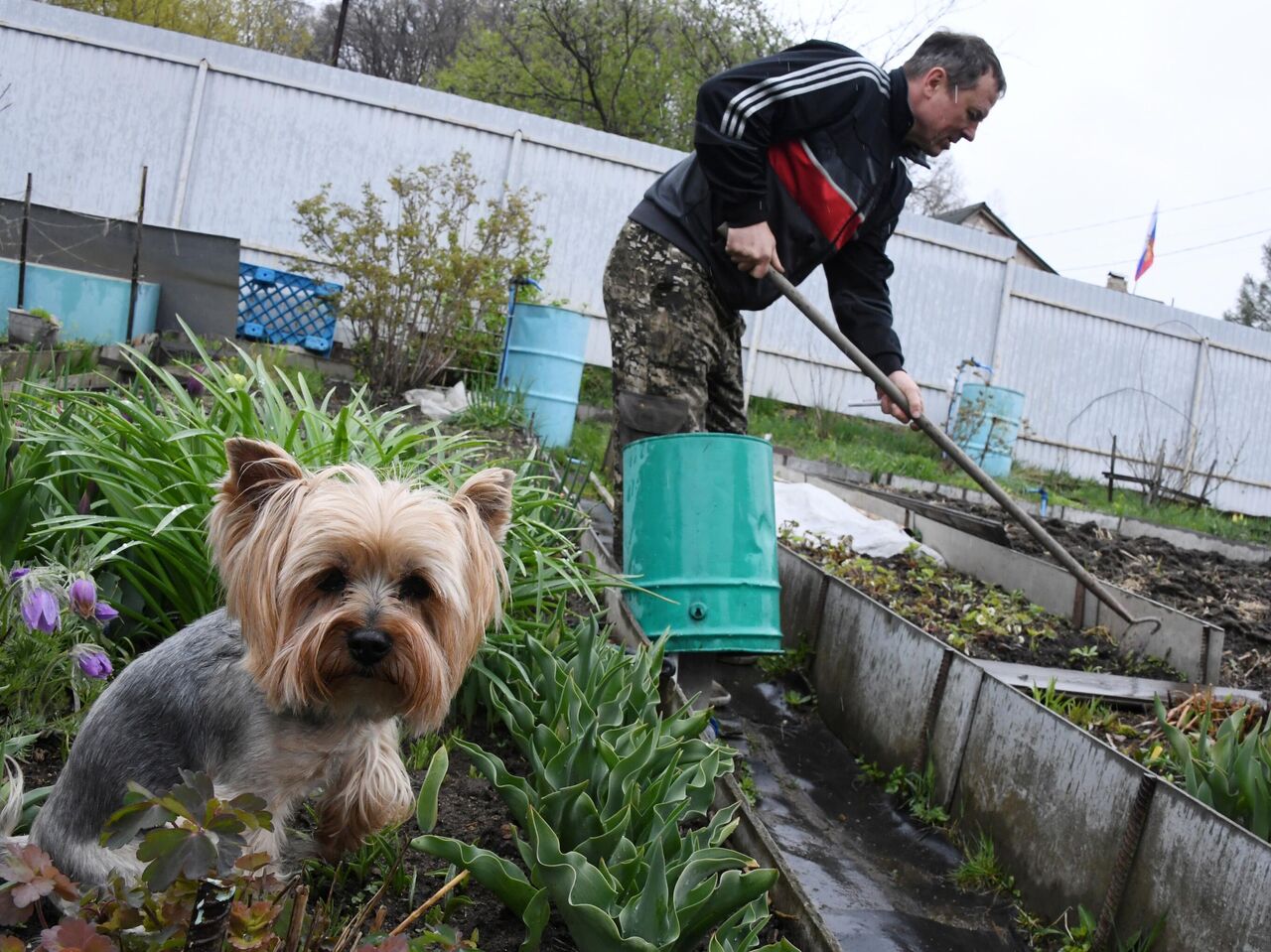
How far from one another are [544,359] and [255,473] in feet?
20.8

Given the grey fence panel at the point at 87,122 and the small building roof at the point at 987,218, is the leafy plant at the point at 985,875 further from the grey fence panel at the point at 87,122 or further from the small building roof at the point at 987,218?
the small building roof at the point at 987,218

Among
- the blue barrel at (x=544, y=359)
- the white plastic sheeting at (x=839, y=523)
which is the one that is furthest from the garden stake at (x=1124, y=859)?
the blue barrel at (x=544, y=359)

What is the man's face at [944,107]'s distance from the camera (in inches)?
166

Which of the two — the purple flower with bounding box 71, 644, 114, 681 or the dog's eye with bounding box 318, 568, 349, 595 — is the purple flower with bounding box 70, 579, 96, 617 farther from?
the dog's eye with bounding box 318, 568, 349, 595

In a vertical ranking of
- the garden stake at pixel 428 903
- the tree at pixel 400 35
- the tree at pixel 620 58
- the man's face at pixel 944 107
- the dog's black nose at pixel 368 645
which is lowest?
the garden stake at pixel 428 903

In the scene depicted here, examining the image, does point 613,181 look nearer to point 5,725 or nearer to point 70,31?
point 70,31

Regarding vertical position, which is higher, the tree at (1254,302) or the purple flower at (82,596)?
the tree at (1254,302)

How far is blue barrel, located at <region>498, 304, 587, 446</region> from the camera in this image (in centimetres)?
859

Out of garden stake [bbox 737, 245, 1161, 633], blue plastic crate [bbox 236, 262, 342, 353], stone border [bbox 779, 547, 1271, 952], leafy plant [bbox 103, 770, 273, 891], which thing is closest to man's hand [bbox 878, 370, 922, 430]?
garden stake [bbox 737, 245, 1161, 633]

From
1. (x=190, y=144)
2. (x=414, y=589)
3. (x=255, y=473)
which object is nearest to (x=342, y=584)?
(x=414, y=589)

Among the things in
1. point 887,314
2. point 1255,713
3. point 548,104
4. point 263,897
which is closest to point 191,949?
point 263,897

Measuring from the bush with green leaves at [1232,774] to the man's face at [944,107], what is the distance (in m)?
2.42

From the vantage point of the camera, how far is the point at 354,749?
238 centimetres

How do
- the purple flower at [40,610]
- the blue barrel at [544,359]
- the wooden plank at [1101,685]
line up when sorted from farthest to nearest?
the blue barrel at [544,359] → the wooden plank at [1101,685] → the purple flower at [40,610]
